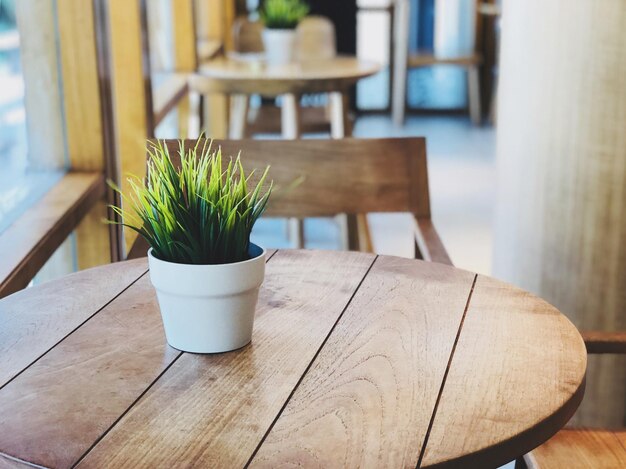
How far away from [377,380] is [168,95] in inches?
127

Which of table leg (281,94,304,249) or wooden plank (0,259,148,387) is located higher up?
wooden plank (0,259,148,387)

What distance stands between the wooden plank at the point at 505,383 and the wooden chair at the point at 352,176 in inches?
29.9

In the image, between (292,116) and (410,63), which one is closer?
(292,116)

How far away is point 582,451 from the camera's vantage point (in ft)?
5.06

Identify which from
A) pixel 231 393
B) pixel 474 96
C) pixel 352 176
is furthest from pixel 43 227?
pixel 474 96

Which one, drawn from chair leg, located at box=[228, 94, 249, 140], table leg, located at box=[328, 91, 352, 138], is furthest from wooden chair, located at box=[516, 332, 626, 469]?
chair leg, located at box=[228, 94, 249, 140]

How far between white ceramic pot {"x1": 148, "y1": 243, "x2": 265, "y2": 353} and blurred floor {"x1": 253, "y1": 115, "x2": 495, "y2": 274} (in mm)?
2826

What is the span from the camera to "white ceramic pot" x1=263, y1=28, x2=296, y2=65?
4188mm

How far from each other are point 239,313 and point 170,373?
117mm

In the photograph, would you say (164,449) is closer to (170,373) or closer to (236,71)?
(170,373)

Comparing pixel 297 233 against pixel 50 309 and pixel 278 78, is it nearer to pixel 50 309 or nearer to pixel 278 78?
pixel 278 78

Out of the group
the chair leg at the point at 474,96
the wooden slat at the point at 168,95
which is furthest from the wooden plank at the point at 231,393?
the chair leg at the point at 474,96

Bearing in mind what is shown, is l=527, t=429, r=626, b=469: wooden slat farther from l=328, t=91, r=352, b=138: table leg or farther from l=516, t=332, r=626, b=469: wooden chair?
l=328, t=91, r=352, b=138: table leg

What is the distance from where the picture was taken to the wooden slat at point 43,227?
1837 millimetres
